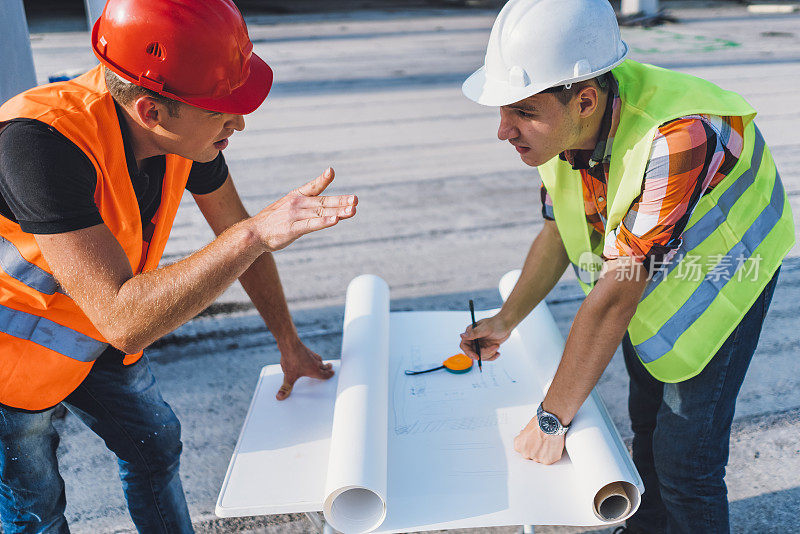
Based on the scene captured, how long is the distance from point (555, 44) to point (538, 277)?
0.77m

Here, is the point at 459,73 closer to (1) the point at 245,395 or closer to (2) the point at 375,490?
(1) the point at 245,395

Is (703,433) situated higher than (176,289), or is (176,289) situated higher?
(176,289)

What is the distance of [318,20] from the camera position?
41.9 ft

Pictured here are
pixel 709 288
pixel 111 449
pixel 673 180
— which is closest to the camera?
pixel 673 180

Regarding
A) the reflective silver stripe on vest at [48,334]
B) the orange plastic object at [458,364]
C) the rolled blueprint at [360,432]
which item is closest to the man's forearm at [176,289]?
the reflective silver stripe on vest at [48,334]

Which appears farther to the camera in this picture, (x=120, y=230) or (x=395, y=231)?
(x=395, y=231)

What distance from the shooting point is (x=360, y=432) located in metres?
1.70

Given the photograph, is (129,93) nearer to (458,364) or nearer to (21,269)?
(21,269)

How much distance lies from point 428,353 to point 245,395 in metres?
1.23

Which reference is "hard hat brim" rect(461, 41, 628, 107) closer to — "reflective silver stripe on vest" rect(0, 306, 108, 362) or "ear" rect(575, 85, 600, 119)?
"ear" rect(575, 85, 600, 119)

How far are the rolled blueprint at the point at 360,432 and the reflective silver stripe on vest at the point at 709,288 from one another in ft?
2.41

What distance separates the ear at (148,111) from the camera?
1.58 m

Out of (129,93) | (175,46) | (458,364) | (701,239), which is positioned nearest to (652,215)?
(701,239)

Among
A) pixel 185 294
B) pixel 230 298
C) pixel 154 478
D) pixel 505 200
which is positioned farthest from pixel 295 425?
pixel 505 200
